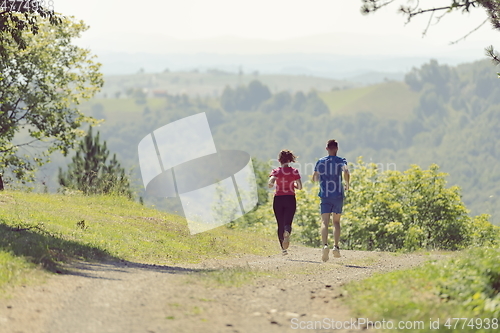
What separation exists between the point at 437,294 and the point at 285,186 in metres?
6.28

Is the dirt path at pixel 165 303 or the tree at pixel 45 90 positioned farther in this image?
the tree at pixel 45 90

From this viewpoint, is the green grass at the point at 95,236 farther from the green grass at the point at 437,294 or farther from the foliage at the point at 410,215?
the foliage at the point at 410,215

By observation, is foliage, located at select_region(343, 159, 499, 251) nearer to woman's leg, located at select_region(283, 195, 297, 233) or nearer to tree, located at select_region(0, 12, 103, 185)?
woman's leg, located at select_region(283, 195, 297, 233)

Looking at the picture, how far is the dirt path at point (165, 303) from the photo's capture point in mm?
6441

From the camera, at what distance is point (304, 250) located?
17.0 m

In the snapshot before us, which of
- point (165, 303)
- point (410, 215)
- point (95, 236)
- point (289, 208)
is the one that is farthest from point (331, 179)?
point (410, 215)

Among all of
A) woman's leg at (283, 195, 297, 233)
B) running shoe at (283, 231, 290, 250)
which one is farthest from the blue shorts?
running shoe at (283, 231, 290, 250)

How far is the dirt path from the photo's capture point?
6.44 metres

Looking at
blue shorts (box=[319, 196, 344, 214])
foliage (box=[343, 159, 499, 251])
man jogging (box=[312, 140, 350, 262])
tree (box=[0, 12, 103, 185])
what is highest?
tree (box=[0, 12, 103, 185])

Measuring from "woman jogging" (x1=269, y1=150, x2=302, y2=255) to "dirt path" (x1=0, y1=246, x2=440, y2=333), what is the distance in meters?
3.43

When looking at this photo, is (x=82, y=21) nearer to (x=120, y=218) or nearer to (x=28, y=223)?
(x=120, y=218)

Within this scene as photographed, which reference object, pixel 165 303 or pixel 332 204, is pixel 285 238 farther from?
pixel 165 303

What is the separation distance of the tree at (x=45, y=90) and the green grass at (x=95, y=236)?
14238mm

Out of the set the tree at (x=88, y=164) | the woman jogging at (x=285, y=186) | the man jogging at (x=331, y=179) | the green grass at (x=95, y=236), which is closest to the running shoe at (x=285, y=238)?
the woman jogging at (x=285, y=186)
